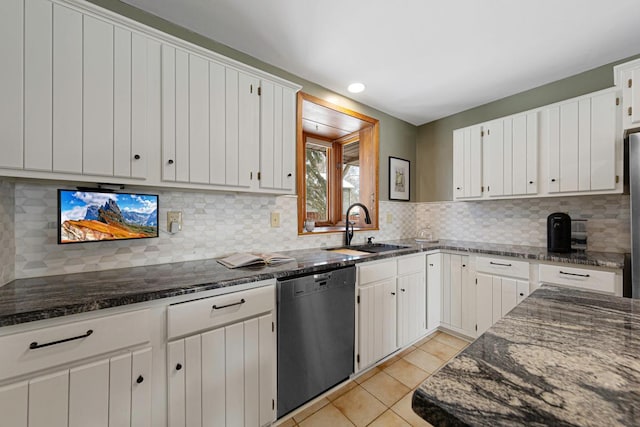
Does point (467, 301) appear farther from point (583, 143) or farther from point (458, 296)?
point (583, 143)

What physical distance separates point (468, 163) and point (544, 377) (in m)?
2.68

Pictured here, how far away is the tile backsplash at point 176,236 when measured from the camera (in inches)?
52.2

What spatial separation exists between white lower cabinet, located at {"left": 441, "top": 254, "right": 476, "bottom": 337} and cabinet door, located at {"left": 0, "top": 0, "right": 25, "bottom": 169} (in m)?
3.13

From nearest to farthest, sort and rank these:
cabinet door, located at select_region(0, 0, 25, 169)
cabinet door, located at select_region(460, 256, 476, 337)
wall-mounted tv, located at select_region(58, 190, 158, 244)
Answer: cabinet door, located at select_region(0, 0, 25, 169), wall-mounted tv, located at select_region(58, 190, 158, 244), cabinet door, located at select_region(460, 256, 476, 337)

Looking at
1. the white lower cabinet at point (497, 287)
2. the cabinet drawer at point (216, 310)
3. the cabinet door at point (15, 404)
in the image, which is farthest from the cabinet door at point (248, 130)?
the white lower cabinet at point (497, 287)

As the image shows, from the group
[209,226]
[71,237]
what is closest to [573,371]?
[209,226]

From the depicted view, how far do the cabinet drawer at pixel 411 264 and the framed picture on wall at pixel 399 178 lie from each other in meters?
0.96

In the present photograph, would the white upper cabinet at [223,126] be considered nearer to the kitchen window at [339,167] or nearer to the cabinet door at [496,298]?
the kitchen window at [339,167]

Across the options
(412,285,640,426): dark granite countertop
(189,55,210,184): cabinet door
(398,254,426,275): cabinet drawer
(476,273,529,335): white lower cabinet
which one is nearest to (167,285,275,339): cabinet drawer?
(189,55,210,184): cabinet door

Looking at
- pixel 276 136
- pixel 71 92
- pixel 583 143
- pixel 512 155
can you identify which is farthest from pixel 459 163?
pixel 71 92

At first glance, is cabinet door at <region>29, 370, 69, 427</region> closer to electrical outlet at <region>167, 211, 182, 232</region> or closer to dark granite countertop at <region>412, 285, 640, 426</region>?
electrical outlet at <region>167, 211, 182, 232</region>

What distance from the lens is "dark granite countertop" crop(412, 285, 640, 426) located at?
413mm

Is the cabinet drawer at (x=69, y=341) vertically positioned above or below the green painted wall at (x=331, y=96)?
below

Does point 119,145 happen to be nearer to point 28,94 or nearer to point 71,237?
point 28,94
